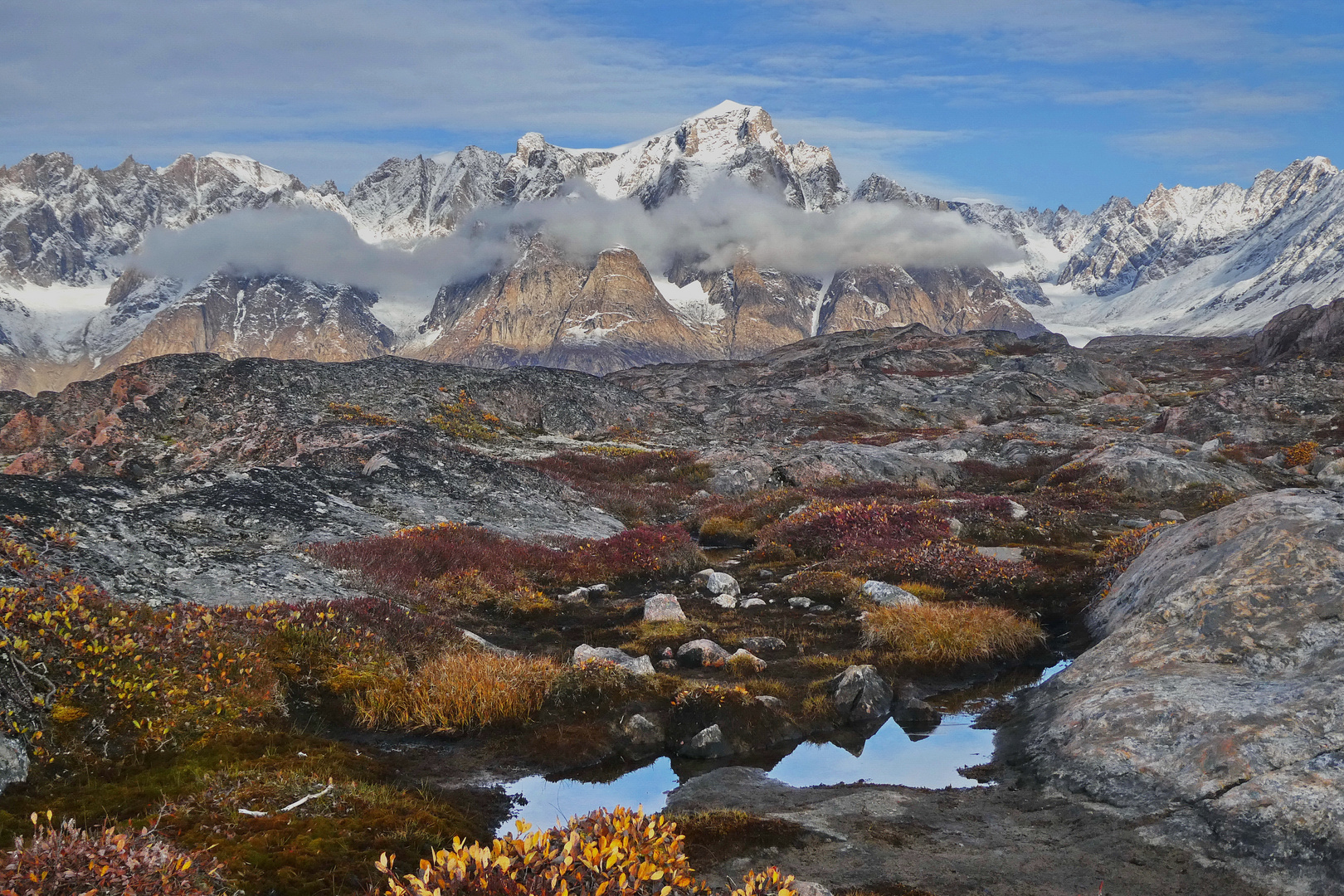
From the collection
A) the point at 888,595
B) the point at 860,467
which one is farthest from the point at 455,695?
the point at 860,467

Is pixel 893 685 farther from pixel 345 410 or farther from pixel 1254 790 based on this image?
pixel 345 410

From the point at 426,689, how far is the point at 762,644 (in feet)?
22.7

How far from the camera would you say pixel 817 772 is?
434 inches

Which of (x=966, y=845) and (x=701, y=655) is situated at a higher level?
(x=966, y=845)

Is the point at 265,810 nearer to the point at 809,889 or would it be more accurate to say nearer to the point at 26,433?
the point at 809,889

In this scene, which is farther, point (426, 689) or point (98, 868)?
point (426, 689)

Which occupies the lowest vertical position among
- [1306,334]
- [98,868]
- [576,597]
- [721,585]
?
[576,597]

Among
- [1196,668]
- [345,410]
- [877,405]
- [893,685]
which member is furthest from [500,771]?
[877,405]

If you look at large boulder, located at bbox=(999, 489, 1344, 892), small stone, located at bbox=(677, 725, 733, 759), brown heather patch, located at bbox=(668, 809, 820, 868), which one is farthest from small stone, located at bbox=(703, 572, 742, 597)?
brown heather patch, located at bbox=(668, 809, 820, 868)

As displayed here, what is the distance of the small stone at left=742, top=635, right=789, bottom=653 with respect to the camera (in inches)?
629

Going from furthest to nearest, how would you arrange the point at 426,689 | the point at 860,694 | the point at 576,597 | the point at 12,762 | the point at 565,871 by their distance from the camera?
the point at 576,597 → the point at 860,694 → the point at 426,689 → the point at 12,762 → the point at 565,871

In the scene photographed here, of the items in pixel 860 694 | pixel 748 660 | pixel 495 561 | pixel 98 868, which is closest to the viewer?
pixel 98 868

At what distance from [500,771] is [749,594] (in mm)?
11251

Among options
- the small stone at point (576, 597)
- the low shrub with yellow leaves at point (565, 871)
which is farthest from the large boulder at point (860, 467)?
the low shrub with yellow leaves at point (565, 871)
